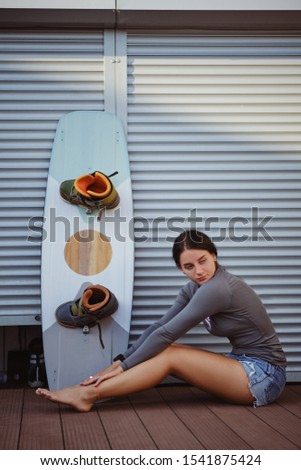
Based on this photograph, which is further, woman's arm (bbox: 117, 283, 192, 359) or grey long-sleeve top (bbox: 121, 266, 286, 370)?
woman's arm (bbox: 117, 283, 192, 359)

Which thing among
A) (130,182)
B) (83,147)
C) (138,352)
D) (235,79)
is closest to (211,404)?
(138,352)

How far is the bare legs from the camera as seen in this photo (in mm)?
3016

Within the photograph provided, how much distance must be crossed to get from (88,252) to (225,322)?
894mm

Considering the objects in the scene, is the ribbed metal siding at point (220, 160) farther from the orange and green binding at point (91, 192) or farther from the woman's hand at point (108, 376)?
the woman's hand at point (108, 376)

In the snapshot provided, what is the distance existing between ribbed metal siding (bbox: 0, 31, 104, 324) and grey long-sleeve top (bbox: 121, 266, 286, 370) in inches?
35.5

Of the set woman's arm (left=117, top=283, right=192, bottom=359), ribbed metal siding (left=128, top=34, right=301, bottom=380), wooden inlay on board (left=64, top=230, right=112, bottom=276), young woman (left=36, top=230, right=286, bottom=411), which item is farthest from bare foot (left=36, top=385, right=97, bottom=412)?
ribbed metal siding (left=128, top=34, right=301, bottom=380)

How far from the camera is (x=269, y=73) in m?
3.94

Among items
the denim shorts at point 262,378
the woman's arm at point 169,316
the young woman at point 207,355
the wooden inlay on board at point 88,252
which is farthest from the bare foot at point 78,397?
the wooden inlay on board at point 88,252

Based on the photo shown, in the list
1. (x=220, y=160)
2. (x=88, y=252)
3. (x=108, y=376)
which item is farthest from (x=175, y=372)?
(x=220, y=160)

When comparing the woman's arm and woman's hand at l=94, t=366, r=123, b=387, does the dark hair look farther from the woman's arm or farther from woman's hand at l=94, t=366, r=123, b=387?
woman's hand at l=94, t=366, r=123, b=387

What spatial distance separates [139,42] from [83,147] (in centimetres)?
64

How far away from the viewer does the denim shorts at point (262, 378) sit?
307 centimetres

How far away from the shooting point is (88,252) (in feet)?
12.2

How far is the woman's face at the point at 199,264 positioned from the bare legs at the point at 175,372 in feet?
1.02
